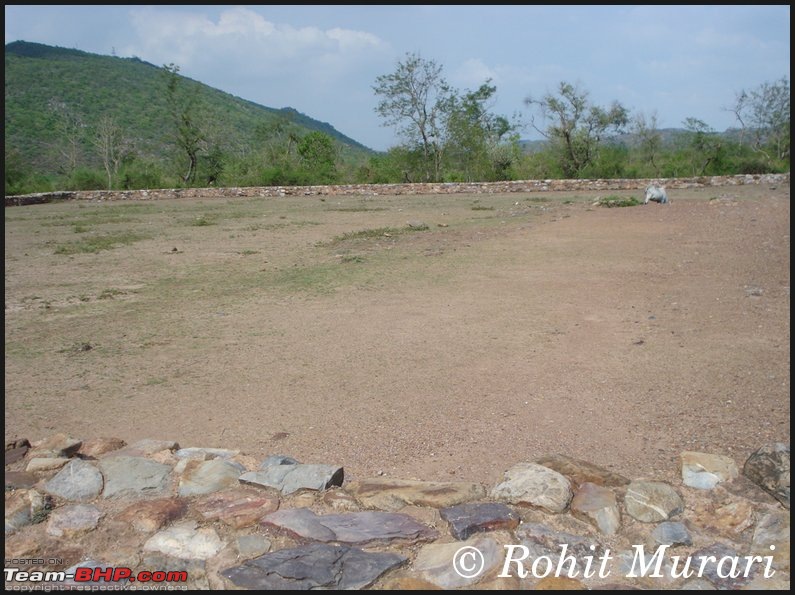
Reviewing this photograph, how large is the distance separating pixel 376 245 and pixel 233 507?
27.4ft

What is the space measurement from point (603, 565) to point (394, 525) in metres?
0.77

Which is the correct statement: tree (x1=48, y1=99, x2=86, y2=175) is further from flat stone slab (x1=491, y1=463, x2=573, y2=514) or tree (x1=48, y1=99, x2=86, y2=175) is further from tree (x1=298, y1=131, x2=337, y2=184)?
flat stone slab (x1=491, y1=463, x2=573, y2=514)

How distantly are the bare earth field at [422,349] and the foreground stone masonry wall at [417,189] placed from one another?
1432 cm

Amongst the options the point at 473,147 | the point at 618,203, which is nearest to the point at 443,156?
the point at 473,147

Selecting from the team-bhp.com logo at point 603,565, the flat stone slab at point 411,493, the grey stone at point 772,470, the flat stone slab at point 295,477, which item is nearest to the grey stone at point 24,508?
the flat stone slab at point 295,477

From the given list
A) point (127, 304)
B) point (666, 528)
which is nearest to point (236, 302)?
point (127, 304)

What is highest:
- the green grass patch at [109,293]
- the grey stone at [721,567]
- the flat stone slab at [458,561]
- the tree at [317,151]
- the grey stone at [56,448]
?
the tree at [317,151]

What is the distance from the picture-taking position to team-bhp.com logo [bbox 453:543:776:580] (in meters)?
2.20

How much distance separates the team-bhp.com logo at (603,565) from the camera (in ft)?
7.20

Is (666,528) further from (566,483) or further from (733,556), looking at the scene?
(566,483)

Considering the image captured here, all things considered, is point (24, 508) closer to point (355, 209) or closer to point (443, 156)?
point (355, 209)

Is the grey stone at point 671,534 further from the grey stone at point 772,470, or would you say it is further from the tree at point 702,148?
the tree at point 702,148

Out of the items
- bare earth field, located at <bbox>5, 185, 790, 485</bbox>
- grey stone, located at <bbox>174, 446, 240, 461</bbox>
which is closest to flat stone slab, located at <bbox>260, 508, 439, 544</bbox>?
bare earth field, located at <bbox>5, 185, 790, 485</bbox>

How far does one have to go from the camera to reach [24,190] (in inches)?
1027
